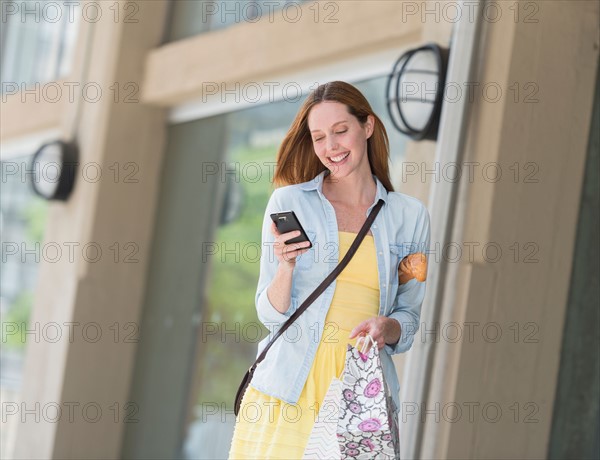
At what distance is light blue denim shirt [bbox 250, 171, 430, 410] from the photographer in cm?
247

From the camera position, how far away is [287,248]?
7.69 ft

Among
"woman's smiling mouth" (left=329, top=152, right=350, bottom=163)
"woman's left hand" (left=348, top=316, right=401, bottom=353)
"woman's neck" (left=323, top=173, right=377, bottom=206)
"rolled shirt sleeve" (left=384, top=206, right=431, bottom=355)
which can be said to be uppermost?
"woman's smiling mouth" (left=329, top=152, right=350, bottom=163)

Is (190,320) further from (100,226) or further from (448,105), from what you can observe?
(448,105)

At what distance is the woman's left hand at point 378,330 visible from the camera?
240 centimetres

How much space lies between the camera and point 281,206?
2.52 metres

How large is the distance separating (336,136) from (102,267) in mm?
4372

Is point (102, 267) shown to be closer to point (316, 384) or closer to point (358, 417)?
point (316, 384)

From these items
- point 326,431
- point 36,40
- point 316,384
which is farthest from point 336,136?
point 36,40

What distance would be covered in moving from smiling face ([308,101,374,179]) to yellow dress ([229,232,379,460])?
0.17m

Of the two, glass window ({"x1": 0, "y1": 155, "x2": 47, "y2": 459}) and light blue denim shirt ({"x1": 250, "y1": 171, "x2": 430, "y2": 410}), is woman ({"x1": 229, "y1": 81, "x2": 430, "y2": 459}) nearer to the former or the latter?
light blue denim shirt ({"x1": 250, "y1": 171, "x2": 430, "y2": 410})

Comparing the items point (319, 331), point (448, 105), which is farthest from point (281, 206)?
point (448, 105)

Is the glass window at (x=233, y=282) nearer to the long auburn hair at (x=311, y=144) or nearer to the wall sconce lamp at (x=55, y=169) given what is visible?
the wall sconce lamp at (x=55, y=169)

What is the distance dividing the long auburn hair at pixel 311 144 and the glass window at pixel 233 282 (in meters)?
3.24

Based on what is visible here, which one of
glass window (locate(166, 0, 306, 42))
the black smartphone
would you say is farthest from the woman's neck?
glass window (locate(166, 0, 306, 42))
